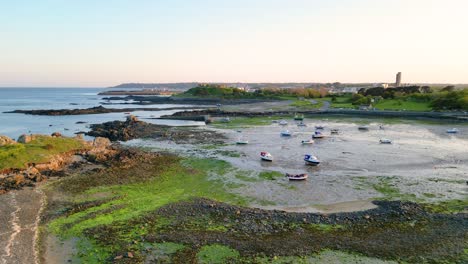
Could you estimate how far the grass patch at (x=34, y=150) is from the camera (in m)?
31.4

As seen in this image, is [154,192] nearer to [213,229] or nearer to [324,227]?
[213,229]

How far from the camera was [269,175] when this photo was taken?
3278cm

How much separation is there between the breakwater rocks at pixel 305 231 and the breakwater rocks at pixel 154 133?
31.5m

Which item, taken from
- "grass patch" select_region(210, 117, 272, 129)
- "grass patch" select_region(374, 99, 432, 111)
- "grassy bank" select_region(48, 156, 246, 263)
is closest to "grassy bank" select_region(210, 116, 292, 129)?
"grass patch" select_region(210, 117, 272, 129)

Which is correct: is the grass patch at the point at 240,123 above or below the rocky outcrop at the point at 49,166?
below

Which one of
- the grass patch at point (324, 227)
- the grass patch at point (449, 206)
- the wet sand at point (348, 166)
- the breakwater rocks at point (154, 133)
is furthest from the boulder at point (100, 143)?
the grass patch at point (449, 206)

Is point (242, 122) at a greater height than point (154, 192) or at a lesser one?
lesser

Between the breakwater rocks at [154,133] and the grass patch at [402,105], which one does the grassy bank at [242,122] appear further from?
the grass patch at [402,105]

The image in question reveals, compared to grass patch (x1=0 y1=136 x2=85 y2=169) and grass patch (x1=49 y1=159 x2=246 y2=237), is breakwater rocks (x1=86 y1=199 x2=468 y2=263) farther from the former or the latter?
grass patch (x1=0 y1=136 x2=85 y2=169)

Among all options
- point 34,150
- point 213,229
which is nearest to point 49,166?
point 34,150

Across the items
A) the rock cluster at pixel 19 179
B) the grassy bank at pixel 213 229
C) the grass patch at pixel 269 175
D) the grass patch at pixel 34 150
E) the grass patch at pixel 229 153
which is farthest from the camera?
the grass patch at pixel 229 153

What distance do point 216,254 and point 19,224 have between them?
38.1ft

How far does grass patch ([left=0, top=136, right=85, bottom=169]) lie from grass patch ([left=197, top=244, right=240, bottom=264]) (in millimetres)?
21952

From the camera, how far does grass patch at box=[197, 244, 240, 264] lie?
16188 mm
